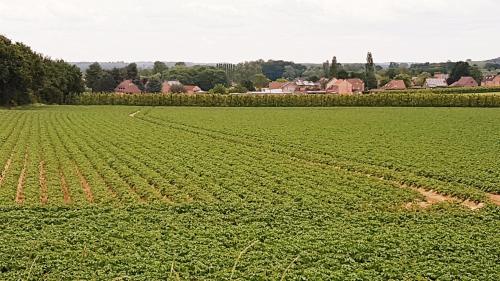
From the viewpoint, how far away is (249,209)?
17125 mm

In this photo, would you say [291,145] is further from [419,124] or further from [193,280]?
[193,280]

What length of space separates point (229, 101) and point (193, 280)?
75.5 m

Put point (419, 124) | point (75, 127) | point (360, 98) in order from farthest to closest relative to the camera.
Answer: point (360, 98) < point (419, 124) < point (75, 127)

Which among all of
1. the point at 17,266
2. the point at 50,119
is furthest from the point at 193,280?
the point at 50,119

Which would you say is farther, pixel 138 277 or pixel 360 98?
pixel 360 98

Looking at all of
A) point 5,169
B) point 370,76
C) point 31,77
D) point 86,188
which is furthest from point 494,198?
point 370,76

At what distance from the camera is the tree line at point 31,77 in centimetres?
6512

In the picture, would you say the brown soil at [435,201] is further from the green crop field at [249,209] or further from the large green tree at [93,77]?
the large green tree at [93,77]

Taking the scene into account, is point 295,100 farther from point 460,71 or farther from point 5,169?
point 460,71

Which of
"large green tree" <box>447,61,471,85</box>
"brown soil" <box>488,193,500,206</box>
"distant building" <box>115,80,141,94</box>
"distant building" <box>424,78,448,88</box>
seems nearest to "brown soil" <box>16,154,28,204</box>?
"brown soil" <box>488,193,500,206</box>

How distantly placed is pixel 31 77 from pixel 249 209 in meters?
58.3

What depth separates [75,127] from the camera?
42.3 meters

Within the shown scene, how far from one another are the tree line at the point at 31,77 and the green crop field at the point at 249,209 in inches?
1383

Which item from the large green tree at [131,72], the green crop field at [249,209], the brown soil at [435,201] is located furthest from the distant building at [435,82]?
the brown soil at [435,201]
